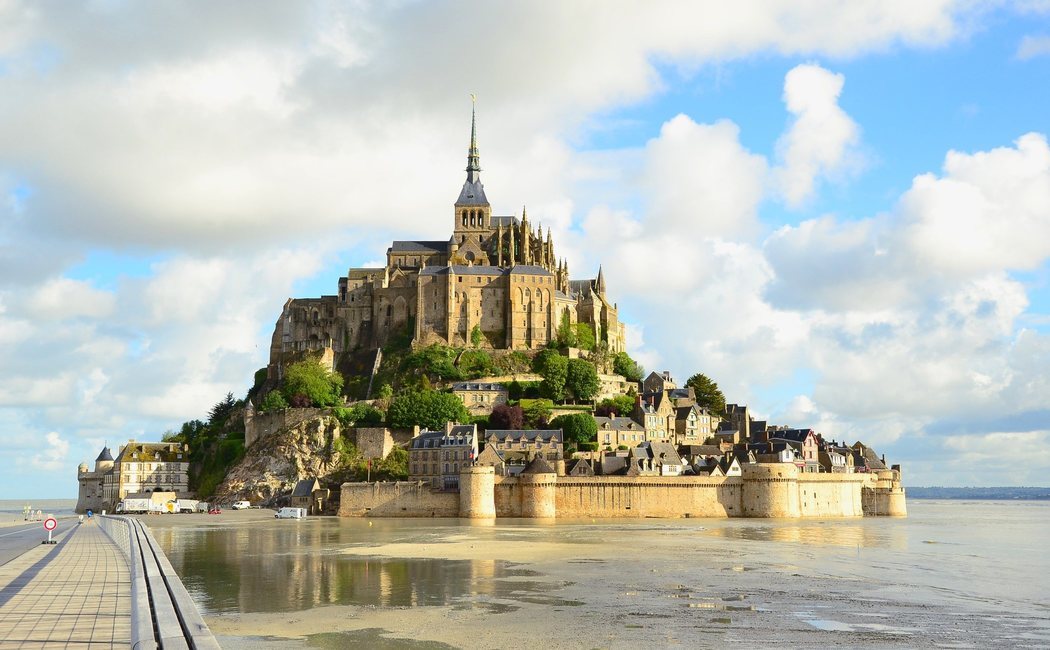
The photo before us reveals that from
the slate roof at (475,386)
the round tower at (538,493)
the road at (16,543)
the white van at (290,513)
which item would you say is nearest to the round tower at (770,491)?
the round tower at (538,493)

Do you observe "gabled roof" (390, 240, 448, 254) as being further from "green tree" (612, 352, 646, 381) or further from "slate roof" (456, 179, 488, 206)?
"green tree" (612, 352, 646, 381)

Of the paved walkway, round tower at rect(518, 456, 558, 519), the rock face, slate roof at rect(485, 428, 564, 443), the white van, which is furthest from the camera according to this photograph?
the rock face

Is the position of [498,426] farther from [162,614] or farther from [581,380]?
[162,614]

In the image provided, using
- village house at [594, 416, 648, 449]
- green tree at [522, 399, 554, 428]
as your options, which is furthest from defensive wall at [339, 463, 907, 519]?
green tree at [522, 399, 554, 428]

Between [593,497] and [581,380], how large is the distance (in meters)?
17.4

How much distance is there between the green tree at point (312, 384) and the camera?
276ft

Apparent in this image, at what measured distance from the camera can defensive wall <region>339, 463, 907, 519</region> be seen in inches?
2645

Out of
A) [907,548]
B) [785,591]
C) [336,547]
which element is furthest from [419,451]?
[785,591]

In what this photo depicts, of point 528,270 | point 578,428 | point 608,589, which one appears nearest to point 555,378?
point 578,428

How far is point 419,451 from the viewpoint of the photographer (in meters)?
74.3

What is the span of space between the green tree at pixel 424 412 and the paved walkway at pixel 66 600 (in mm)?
46231

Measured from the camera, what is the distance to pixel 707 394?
9775 cm

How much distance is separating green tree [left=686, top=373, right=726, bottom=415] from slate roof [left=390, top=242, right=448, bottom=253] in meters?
28.7

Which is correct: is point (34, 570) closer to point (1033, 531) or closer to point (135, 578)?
point (135, 578)
